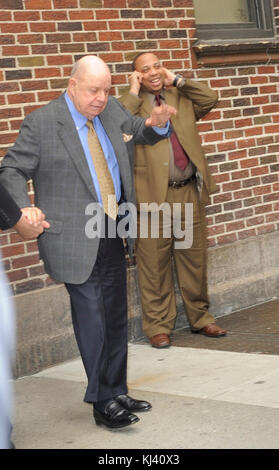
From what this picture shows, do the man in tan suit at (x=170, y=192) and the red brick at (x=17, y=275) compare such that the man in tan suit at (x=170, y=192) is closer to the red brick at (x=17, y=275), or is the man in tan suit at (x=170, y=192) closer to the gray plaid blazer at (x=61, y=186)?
the red brick at (x=17, y=275)

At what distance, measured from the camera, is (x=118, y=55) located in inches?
293

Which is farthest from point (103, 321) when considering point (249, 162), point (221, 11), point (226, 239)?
point (221, 11)

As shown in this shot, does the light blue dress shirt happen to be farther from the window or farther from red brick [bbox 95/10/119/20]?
the window

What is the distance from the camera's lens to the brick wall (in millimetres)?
6680

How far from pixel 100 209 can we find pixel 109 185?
15cm

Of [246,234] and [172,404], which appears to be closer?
[172,404]

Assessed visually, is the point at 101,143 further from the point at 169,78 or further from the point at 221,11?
the point at 221,11

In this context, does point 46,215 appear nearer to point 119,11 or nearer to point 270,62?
point 119,11

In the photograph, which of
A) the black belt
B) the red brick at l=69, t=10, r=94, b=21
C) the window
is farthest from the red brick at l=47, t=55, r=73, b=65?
the window

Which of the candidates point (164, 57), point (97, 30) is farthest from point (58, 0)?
point (164, 57)

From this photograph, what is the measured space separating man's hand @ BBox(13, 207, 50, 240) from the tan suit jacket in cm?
244

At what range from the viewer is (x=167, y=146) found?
705cm

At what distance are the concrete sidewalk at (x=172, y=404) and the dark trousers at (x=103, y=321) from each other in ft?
0.88

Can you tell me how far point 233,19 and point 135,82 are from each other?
2153 millimetres
